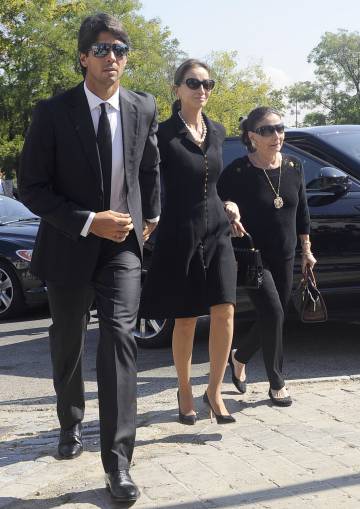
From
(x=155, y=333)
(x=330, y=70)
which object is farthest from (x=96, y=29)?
(x=330, y=70)

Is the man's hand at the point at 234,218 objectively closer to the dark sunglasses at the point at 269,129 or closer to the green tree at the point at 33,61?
the dark sunglasses at the point at 269,129

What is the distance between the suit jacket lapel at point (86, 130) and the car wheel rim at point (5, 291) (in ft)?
21.1

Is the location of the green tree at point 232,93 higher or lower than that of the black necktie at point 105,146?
higher

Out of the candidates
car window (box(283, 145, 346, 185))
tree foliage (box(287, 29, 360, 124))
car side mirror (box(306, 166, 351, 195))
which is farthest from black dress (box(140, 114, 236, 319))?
tree foliage (box(287, 29, 360, 124))

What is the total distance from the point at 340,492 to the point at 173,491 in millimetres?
690

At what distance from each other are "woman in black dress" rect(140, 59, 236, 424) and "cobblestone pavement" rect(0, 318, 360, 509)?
0.31 metres

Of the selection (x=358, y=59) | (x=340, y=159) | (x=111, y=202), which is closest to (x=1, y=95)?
(x=340, y=159)

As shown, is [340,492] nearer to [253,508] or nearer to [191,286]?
[253,508]

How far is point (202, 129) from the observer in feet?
16.9

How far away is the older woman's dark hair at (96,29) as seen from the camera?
4.06 m

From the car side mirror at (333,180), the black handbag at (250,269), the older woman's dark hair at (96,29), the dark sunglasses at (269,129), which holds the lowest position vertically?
the black handbag at (250,269)

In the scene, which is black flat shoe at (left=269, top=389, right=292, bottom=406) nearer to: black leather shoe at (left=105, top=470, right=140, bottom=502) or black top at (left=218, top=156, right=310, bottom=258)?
black top at (left=218, top=156, right=310, bottom=258)

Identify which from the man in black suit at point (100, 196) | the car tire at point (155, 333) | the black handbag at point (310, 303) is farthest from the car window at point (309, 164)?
the man in black suit at point (100, 196)

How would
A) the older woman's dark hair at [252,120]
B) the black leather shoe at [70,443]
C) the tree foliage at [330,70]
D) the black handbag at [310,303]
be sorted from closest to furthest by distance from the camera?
the black leather shoe at [70,443], the older woman's dark hair at [252,120], the black handbag at [310,303], the tree foliage at [330,70]
